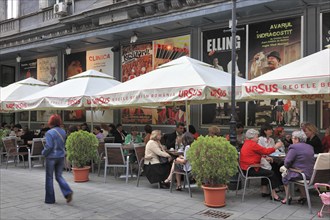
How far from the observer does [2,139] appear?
11.1 m

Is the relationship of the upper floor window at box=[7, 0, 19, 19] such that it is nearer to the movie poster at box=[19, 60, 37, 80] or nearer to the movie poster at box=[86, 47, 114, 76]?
the movie poster at box=[19, 60, 37, 80]

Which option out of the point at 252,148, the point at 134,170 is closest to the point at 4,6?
the point at 134,170

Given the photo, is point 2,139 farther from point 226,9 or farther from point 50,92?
Answer: point 226,9

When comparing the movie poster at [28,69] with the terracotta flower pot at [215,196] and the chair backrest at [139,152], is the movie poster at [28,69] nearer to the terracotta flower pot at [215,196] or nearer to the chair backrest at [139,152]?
the chair backrest at [139,152]

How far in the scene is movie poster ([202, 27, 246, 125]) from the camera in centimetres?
1105

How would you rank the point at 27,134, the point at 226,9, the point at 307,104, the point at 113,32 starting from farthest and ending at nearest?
the point at 113,32, the point at 27,134, the point at 226,9, the point at 307,104

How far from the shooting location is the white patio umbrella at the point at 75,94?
385 inches

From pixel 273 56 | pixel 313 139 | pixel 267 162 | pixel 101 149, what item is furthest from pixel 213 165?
pixel 273 56

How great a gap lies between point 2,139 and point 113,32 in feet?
19.0

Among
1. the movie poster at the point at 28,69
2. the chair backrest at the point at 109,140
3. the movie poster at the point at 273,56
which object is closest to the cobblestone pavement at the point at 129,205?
the chair backrest at the point at 109,140

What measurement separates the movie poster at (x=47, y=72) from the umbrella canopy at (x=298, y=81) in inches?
530

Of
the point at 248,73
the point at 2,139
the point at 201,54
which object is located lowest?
the point at 2,139

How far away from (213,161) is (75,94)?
18.4 ft

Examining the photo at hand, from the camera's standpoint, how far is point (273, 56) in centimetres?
1039
